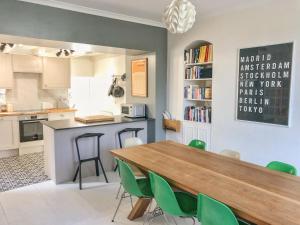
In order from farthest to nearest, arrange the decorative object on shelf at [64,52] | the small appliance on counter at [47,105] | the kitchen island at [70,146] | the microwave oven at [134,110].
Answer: the small appliance on counter at [47,105] < the decorative object on shelf at [64,52] < the microwave oven at [134,110] < the kitchen island at [70,146]

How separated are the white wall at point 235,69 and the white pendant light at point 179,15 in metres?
1.72

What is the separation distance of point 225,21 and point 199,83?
1.23 metres

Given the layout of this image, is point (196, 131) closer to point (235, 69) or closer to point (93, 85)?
point (235, 69)

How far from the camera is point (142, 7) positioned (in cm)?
369

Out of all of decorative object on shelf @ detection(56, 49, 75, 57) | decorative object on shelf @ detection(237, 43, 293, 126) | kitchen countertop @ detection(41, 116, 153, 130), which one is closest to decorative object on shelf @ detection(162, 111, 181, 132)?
kitchen countertop @ detection(41, 116, 153, 130)

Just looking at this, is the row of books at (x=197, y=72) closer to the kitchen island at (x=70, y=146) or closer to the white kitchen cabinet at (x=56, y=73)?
the kitchen island at (x=70, y=146)

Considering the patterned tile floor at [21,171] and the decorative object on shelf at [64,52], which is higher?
the decorative object on shelf at [64,52]

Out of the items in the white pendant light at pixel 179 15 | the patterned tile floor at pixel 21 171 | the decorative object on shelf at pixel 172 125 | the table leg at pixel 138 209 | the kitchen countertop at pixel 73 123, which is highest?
the white pendant light at pixel 179 15

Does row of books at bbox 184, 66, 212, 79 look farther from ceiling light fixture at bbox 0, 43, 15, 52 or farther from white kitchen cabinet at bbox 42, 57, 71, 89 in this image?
ceiling light fixture at bbox 0, 43, 15, 52

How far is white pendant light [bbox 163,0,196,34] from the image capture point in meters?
2.03

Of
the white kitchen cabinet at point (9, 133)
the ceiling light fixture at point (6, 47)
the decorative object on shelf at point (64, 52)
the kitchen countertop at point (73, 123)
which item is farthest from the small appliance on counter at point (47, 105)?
the kitchen countertop at point (73, 123)

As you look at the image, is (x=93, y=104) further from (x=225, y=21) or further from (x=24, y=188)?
(x=225, y=21)

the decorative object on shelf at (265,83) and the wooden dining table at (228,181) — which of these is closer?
the wooden dining table at (228,181)

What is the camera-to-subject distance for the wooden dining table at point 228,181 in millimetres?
1478
